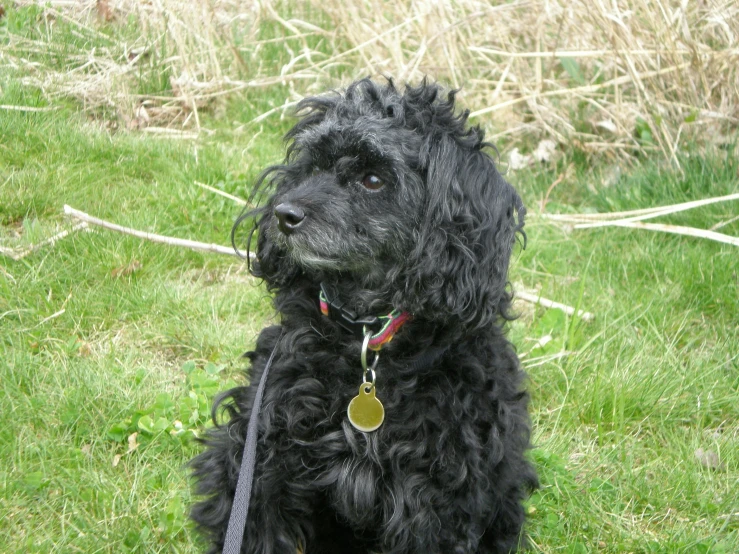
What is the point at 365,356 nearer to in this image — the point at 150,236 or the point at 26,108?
the point at 150,236

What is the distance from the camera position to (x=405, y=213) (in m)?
2.58

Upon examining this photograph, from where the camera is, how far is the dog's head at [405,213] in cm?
251

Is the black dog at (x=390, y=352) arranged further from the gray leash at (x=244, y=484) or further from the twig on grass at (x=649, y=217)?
the twig on grass at (x=649, y=217)

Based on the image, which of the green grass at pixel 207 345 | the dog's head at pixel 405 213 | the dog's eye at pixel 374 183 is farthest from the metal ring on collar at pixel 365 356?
the green grass at pixel 207 345

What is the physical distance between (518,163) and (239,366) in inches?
110

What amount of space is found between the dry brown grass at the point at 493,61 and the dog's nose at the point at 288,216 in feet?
9.01

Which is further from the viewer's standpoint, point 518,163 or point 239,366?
point 518,163

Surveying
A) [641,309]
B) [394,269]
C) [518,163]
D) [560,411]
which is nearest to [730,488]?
[560,411]

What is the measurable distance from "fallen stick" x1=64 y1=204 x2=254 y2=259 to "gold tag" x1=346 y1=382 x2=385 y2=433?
1.83 meters

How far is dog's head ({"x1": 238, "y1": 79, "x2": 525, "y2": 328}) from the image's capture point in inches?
98.7

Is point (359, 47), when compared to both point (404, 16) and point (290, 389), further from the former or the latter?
point (290, 389)

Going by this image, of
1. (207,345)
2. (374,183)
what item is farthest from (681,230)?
(207,345)

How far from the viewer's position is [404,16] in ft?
19.4

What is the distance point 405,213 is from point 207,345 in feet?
5.28
